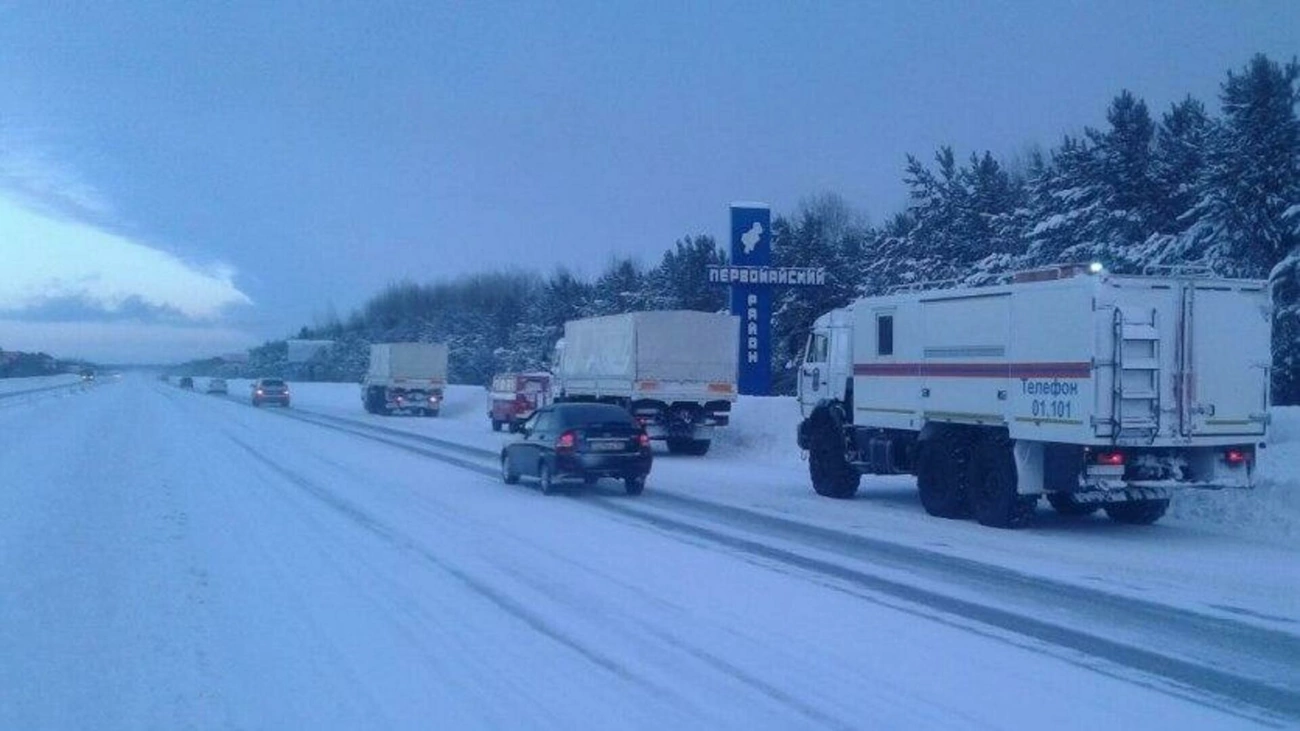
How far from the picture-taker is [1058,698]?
316 inches

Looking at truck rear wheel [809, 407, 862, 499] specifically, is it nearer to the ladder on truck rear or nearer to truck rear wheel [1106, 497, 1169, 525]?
truck rear wheel [1106, 497, 1169, 525]

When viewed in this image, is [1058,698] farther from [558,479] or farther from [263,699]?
[558,479]

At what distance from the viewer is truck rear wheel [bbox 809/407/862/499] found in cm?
2212

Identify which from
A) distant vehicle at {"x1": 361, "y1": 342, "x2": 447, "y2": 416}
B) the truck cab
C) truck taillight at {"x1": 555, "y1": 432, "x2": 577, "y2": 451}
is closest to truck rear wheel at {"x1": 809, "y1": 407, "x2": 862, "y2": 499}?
the truck cab

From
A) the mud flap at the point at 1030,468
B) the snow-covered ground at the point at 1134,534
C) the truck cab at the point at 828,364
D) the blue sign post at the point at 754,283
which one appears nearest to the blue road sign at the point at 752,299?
the blue sign post at the point at 754,283

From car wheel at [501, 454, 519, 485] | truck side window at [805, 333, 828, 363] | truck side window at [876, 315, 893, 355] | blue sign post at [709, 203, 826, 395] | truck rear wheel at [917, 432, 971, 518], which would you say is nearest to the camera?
truck rear wheel at [917, 432, 971, 518]

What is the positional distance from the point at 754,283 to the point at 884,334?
21.8 meters

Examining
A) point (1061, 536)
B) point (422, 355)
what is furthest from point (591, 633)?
point (422, 355)

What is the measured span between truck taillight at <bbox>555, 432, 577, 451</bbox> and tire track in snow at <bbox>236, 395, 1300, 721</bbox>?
3.02 m

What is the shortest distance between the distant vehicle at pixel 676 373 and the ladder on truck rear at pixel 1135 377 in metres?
18.5

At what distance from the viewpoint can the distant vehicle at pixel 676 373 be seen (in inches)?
1335

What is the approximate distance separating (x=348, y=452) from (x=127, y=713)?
24.6m

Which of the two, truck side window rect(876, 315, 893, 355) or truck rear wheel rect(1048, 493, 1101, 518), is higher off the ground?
truck side window rect(876, 315, 893, 355)

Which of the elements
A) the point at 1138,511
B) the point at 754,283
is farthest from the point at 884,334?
the point at 754,283
